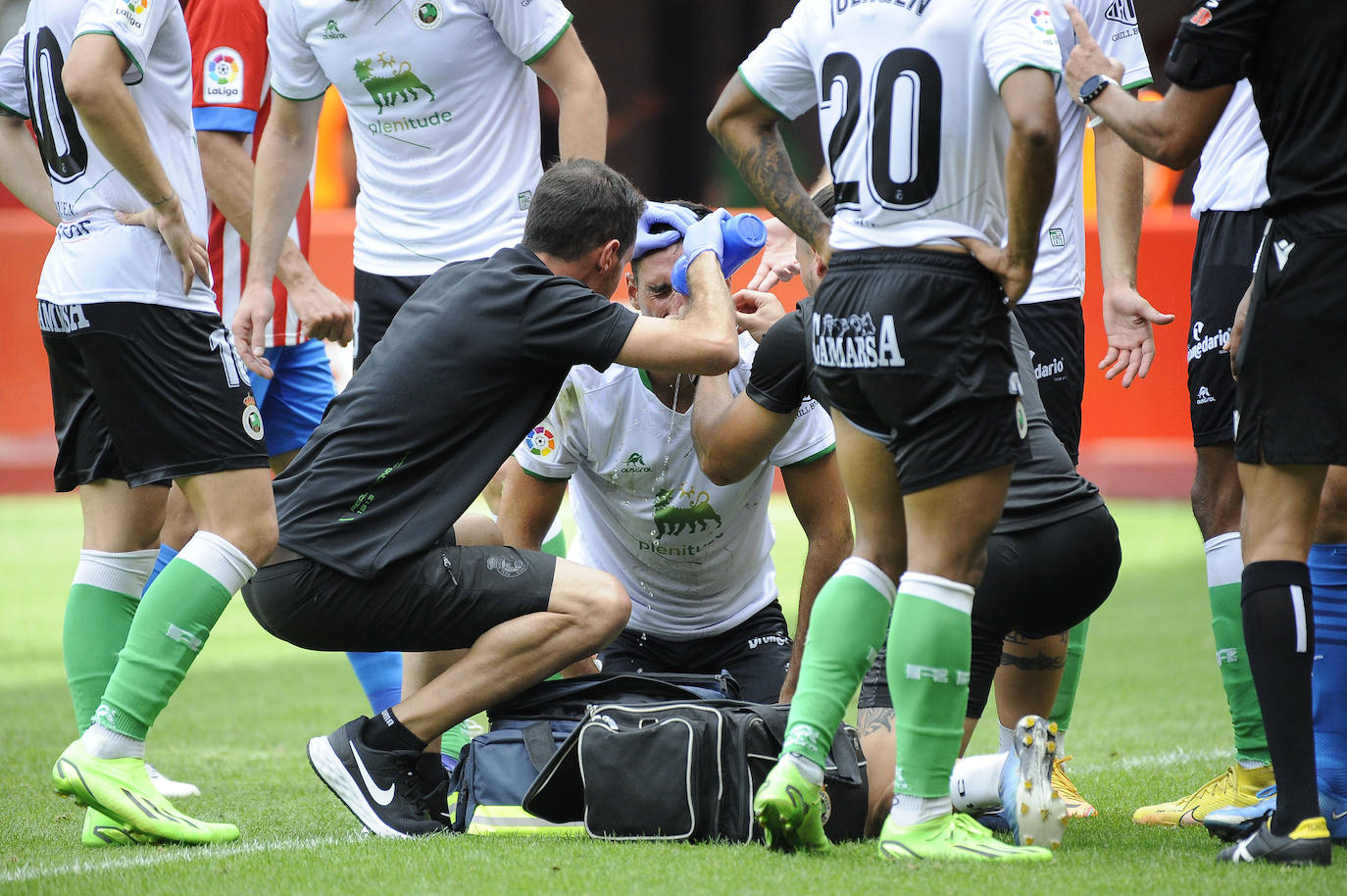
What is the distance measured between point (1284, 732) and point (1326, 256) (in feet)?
2.98

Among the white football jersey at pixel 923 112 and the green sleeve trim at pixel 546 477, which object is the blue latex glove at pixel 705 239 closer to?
the white football jersey at pixel 923 112

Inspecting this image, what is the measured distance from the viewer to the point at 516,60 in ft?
14.4

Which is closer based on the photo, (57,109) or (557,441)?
(57,109)

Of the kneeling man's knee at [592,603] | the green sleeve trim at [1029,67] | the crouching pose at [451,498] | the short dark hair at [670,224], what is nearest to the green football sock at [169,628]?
the crouching pose at [451,498]

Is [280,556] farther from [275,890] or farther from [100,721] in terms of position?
[275,890]

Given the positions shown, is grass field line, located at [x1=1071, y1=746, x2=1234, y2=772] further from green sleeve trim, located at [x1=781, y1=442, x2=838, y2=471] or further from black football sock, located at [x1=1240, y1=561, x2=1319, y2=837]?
black football sock, located at [x1=1240, y1=561, x2=1319, y2=837]

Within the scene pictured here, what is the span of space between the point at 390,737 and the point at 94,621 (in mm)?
969

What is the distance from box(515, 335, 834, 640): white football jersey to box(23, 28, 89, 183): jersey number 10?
4.45 feet

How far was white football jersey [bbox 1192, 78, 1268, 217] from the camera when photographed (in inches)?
148

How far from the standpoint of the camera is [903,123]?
9.59ft

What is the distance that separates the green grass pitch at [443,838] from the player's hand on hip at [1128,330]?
1140mm

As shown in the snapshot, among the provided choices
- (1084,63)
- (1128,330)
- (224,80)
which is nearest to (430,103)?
(224,80)

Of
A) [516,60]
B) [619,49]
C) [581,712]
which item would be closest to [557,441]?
[581,712]

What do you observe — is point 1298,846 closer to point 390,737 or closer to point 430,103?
point 390,737
